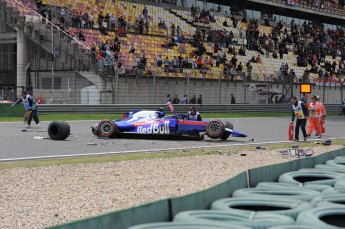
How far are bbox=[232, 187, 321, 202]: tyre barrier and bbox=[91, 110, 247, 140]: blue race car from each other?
32.5 feet

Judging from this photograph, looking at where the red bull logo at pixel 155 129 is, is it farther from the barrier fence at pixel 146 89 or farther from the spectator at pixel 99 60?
the spectator at pixel 99 60

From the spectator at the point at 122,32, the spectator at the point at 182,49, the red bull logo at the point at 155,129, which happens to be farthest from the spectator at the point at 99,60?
the red bull logo at the point at 155,129

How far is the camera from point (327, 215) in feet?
13.4

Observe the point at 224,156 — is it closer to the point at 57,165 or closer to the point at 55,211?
the point at 57,165

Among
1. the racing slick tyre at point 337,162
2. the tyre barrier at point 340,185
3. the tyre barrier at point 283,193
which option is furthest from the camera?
the racing slick tyre at point 337,162

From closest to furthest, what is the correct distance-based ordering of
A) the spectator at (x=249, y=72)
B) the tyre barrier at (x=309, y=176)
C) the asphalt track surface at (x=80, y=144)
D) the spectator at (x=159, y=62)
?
1. the tyre barrier at (x=309, y=176)
2. the asphalt track surface at (x=80, y=144)
3. the spectator at (x=159, y=62)
4. the spectator at (x=249, y=72)

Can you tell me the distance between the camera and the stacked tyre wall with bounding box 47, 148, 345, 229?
3.59 m

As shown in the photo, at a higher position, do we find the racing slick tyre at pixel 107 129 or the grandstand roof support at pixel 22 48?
the grandstand roof support at pixel 22 48

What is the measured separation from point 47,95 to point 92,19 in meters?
6.80

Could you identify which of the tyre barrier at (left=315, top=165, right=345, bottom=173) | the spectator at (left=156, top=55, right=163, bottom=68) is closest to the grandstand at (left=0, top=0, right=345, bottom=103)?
the spectator at (left=156, top=55, right=163, bottom=68)

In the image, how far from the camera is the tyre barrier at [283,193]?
4676mm

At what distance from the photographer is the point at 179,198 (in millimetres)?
4164

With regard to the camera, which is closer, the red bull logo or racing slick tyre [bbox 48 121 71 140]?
racing slick tyre [bbox 48 121 71 140]

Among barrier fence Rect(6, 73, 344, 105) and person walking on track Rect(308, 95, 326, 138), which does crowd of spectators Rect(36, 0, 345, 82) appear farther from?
person walking on track Rect(308, 95, 326, 138)
